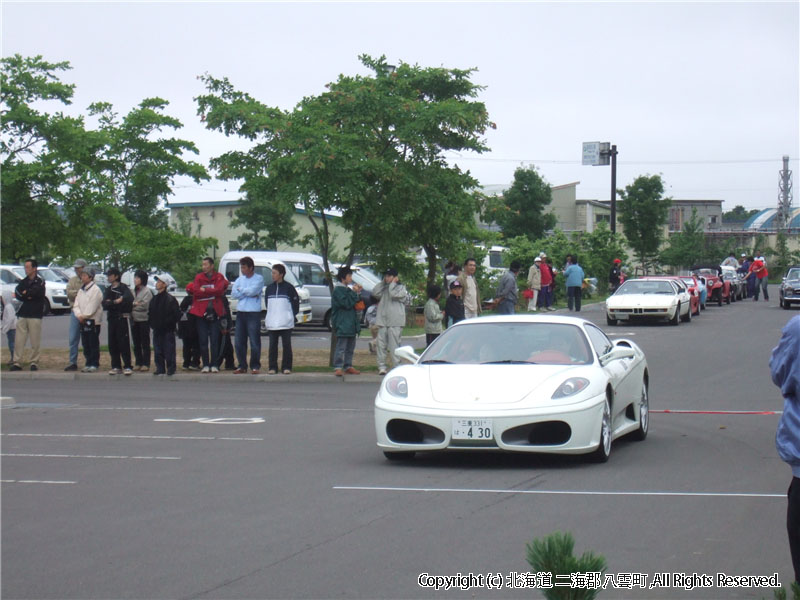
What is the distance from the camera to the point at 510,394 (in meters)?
9.45

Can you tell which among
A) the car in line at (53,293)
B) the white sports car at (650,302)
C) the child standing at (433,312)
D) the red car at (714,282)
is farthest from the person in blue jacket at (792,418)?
the car in line at (53,293)

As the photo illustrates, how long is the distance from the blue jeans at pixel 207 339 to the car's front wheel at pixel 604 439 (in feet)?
35.6

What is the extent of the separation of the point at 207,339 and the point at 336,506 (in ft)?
39.6

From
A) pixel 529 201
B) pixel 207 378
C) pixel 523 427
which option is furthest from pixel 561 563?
pixel 529 201

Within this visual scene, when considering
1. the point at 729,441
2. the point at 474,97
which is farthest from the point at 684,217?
the point at 729,441

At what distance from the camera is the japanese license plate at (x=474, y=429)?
30.4ft

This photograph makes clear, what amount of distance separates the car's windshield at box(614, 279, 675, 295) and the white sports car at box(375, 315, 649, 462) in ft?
70.6

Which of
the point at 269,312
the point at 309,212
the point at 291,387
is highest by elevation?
the point at 309,212

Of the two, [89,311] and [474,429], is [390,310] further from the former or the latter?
[474,429]

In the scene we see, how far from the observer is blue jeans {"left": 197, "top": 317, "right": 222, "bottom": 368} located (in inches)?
766

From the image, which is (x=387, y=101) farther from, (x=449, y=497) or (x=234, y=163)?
(x=449, y=497)

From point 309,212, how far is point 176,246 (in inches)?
199

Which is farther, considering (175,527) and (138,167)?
(138,167)

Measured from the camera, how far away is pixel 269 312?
18734 mm
